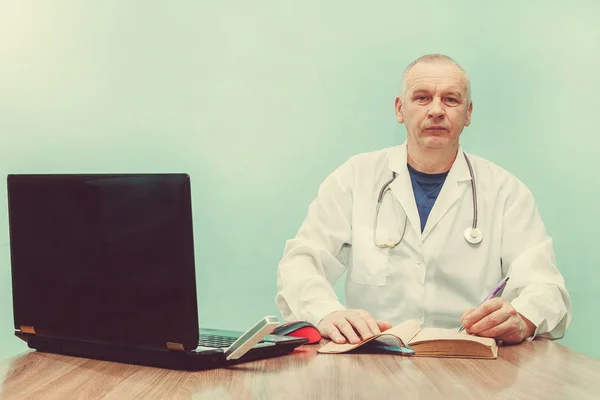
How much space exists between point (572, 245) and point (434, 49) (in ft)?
3.08

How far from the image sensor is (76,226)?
3.96 feet

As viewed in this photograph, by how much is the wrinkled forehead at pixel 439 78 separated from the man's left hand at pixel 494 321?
37.8 inches

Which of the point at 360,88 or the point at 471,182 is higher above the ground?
the point at 360,88

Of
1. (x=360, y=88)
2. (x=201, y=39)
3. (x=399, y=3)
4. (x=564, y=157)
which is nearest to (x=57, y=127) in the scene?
(x=201, y=39)

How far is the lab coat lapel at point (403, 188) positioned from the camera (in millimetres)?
2275

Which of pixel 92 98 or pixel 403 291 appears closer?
pixel 403 291

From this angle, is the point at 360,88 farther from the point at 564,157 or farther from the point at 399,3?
the point at 564,157

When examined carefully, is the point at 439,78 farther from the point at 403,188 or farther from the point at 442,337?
the point at 442,337

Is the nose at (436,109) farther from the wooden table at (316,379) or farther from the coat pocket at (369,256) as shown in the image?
the wooden table at (316,379)

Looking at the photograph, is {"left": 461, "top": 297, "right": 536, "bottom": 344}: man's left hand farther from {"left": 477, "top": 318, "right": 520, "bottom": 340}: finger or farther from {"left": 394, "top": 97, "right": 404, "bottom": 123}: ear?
{"left": 394, "top": 97, "right": 404, "bottom": 123}: ear

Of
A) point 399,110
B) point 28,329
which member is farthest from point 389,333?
point 399,110

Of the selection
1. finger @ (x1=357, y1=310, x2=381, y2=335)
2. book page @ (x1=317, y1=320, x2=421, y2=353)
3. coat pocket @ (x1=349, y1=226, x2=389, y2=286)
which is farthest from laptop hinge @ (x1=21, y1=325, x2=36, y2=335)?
coat pocket @ (x1=349, y1=226, x2=389, y2=286)

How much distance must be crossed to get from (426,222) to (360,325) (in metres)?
0.89

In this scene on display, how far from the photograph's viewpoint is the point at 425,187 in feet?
7.86
